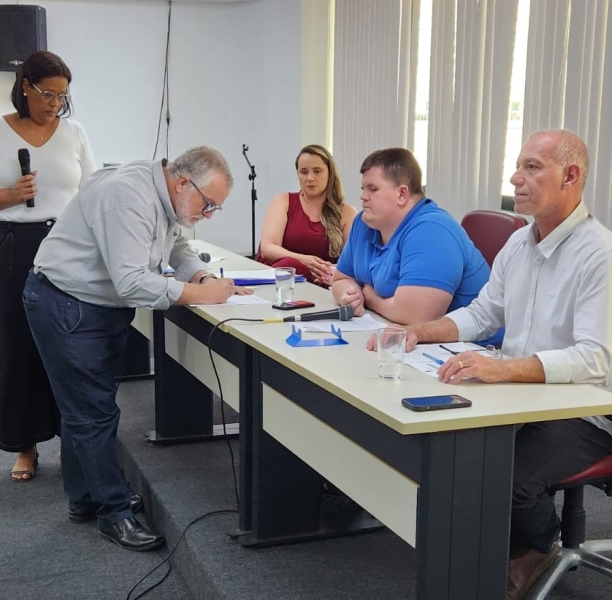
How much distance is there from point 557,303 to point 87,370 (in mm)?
1368

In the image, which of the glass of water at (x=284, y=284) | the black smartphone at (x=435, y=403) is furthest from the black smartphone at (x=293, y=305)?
the black smartphone at (x=435, y=403)

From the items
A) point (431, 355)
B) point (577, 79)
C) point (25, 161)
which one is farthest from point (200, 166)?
point (577, 79)

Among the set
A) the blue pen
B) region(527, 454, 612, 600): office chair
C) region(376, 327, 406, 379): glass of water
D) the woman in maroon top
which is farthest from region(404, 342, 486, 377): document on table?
the woman in maroon top

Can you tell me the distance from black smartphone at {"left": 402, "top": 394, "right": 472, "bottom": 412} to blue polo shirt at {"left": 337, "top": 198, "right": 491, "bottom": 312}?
863 mm

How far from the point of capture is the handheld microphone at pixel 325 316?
244 cm

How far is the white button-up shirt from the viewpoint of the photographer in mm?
1945

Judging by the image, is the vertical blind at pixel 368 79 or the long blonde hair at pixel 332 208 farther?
the vertical blind at pixel 368 79

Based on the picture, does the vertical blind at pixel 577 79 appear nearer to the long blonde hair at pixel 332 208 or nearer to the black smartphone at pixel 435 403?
the long blonde hair at pixel 332 208

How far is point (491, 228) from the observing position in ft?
10.2

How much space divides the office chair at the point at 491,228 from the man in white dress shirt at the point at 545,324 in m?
0.64

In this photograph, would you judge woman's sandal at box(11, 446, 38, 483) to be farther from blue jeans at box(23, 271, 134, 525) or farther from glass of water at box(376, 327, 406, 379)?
glass of water at box(376, 327, 406, 379)

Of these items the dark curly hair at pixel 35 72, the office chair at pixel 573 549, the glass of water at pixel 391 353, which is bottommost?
the office chair at pixel 573 549

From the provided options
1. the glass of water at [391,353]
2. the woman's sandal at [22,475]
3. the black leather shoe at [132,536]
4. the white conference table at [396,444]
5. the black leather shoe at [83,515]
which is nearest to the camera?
the white conference table at [396,444]

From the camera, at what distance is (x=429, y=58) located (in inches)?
189
